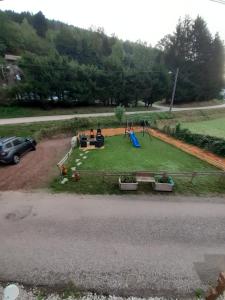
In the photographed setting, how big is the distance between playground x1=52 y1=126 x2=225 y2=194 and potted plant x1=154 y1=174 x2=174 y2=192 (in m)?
0.38

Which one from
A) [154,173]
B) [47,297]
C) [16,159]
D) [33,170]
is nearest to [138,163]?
[154,173]

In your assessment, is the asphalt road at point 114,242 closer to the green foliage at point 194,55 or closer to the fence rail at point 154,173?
the fence rail at point 154,173

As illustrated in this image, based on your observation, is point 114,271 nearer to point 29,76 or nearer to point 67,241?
point 67,241

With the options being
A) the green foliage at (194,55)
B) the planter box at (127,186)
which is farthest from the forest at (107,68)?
the planter box at (127,186)

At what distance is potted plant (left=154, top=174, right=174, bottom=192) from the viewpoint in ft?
30.8

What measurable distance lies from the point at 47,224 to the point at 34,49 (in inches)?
1884

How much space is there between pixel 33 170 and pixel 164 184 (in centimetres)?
740

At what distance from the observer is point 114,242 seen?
20.9 feet

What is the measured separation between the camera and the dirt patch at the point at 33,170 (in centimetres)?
984

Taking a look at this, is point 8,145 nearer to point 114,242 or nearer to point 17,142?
point 17,142

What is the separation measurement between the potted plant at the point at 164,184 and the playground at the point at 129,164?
0.38 metres

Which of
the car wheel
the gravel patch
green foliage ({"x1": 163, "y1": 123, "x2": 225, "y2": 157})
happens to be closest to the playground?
green foliage ({"x1": 163, "y1": 123, "x2": 225, "y2": 157})

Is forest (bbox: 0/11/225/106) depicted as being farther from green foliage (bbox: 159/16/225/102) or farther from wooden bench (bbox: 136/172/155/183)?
wooden bench (bbox: 136/172/155/183)

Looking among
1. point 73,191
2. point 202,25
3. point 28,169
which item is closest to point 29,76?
point 28,169
